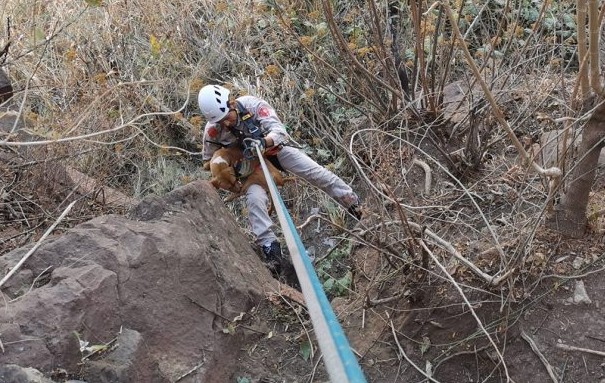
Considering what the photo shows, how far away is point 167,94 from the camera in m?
6.87

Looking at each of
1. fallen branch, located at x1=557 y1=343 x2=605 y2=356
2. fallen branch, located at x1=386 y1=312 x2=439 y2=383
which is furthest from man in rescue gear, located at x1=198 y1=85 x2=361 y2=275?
fallen branch, located at x1=557 y1=343 x2=605 y2=356

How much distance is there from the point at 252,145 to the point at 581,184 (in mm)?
2271

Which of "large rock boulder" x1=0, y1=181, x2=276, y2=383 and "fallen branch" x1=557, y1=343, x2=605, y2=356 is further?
"fallen branch" x1=557, y1=343, x2=605, y2=356

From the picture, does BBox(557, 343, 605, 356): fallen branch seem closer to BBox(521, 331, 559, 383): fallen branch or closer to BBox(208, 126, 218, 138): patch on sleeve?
BBox(521, 331, 559, 383): fallen branch

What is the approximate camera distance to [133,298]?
3.18 m

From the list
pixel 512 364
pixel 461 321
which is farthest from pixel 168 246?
pixel 512 364

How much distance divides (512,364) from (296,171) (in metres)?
2.46

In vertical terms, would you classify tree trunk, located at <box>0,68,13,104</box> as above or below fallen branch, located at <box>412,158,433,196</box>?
above

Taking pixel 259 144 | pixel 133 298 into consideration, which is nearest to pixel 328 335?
pixel 133 298

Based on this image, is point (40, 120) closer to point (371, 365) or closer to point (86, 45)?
point (86, 45)

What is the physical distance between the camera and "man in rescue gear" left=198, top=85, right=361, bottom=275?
16.0 feet

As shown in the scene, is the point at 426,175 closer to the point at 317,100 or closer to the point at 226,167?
the point at 226,167

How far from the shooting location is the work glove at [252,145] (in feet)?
16.0

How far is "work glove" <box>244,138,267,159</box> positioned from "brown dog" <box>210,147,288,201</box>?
87 mm
